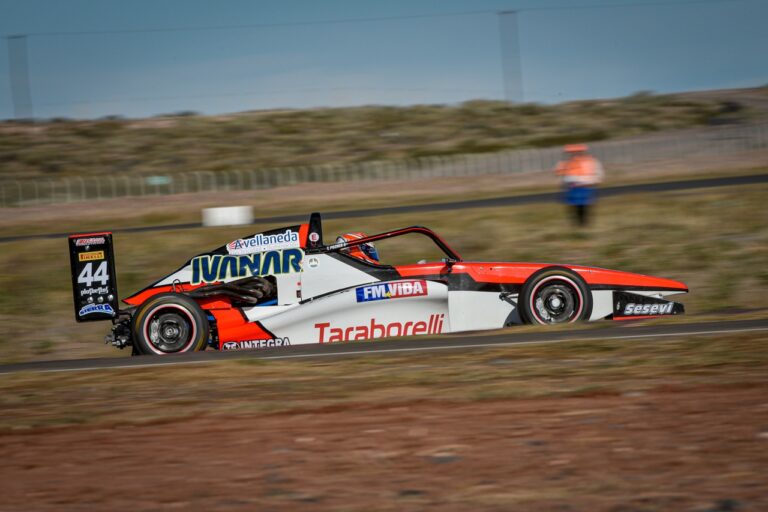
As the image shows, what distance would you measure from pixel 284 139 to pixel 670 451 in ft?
151

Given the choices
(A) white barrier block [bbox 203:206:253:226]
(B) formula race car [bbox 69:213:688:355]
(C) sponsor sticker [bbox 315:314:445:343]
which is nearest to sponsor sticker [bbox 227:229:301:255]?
(B) formula race car [bbox 69:213:688:355]

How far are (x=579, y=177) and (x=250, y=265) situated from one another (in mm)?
7862

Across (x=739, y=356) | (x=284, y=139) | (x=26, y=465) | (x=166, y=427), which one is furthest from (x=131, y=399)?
(x=284, y=139)

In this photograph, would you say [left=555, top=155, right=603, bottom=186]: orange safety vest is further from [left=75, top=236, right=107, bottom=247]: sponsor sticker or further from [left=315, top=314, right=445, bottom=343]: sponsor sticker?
[left=75, top=236, right=107, bottom=247]: sponsor sticker

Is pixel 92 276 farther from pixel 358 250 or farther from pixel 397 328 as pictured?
pixel 397 328

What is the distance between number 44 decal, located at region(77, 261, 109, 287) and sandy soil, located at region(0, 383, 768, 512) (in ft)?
14.3

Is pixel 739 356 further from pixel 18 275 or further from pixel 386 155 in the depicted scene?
pixel 386 155

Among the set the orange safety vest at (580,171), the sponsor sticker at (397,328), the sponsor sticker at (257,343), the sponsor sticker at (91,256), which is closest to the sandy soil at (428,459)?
the sponsor sticker at (397,328)

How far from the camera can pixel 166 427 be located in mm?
6363

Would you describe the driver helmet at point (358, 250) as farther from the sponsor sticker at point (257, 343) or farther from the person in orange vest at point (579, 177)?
the person in orange vest at point (579, 177)

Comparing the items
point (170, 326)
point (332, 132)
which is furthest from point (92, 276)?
point (332, 132)

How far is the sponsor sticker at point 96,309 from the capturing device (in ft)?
35.1

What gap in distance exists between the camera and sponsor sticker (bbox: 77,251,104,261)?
424 inches

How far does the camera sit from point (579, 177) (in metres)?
16.5
